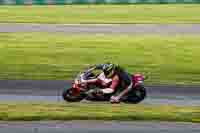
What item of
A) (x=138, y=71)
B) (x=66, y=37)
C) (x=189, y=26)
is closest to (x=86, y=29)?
(x=66, y=37)

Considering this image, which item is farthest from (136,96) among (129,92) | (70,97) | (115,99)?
(70,97)

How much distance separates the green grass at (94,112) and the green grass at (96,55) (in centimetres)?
524

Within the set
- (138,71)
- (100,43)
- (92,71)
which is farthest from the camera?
(100,43)

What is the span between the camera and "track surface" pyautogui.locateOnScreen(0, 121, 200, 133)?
40.6ft

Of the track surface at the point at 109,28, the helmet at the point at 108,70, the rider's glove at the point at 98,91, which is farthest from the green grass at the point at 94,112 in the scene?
the track surface at the point at 109,28

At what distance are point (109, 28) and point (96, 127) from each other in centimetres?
1875

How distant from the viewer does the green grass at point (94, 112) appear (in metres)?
13.6

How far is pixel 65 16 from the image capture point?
118ft

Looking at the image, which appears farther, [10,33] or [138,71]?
[10,33]

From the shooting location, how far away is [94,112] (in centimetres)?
1409

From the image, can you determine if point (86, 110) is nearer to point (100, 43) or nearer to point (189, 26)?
point (100, 43)

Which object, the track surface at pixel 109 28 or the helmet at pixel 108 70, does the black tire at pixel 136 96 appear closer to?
the helmet at pixel 108 70

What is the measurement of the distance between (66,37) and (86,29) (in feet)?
7.72

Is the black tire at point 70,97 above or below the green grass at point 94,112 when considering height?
above
